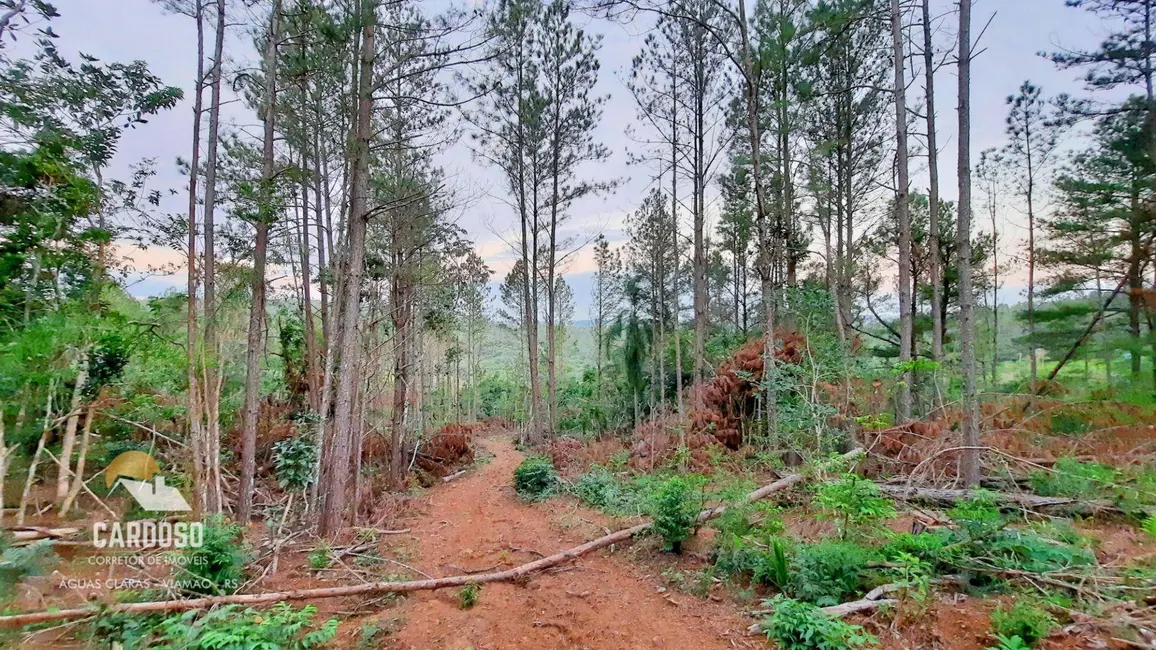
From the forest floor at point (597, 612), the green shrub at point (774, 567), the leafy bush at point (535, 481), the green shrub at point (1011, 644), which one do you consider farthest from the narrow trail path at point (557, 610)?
the leafy bush at point (535, 481)

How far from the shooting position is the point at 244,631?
3.07m

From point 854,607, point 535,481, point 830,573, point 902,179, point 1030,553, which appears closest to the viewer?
point 854,607

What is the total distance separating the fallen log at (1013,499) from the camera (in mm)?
4473

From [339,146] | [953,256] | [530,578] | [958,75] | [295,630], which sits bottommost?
[530,578]

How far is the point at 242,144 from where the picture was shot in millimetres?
8516

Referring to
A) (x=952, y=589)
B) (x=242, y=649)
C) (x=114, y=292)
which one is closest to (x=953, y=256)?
(x=952, y=589)

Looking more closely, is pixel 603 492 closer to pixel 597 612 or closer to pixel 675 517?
pixel 675 517

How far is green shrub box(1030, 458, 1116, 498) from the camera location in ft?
14.9

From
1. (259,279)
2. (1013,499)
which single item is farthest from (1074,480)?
(259,279)

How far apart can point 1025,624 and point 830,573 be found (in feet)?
3.74

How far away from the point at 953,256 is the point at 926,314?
7.78 feet

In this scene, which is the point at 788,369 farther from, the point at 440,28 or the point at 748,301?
the point at 748,301

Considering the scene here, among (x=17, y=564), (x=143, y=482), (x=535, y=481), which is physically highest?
(x=17, y=564)

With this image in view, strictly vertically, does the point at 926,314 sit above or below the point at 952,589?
above
